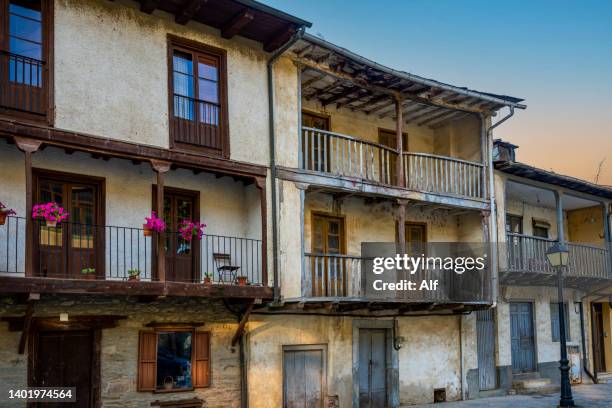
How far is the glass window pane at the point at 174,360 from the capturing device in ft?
45.9

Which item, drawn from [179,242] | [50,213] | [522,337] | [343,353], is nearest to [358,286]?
[343,353]

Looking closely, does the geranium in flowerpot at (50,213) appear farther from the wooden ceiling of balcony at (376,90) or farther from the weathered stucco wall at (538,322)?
the weathered stucco wall at (538,322)

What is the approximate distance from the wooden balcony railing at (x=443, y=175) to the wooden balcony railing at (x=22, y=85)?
364 inches

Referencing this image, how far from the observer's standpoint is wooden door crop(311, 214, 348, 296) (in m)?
16.7

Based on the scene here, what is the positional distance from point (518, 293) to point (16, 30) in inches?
645

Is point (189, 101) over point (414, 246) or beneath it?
over

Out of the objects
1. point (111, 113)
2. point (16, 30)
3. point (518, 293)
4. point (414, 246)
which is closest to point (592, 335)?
point (518, 293)

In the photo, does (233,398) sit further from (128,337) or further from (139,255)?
(139,255)

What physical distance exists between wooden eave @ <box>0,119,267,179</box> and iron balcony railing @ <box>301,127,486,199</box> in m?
2.01

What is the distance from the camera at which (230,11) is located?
14.5 metres

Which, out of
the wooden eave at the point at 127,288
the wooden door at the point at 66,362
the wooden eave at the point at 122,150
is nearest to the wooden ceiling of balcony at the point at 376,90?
the wooden eave at the point at 122,150

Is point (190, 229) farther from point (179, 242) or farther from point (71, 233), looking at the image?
point (71, 233)

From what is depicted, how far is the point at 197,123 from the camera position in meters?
14.5

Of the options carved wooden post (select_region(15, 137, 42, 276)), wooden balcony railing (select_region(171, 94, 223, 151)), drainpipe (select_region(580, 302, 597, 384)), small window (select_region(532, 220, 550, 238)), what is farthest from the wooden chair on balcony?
drainpipe (select_region(580, 302, 597, 384))
